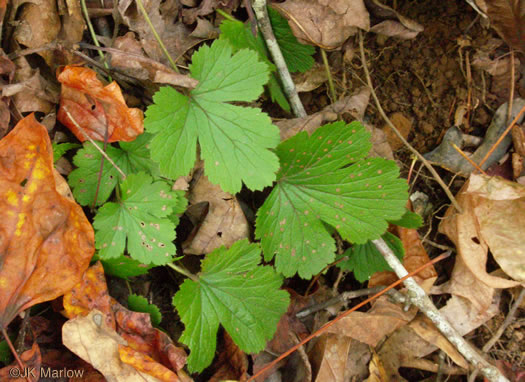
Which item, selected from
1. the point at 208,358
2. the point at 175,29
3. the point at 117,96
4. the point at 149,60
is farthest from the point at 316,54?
the point at 208,358

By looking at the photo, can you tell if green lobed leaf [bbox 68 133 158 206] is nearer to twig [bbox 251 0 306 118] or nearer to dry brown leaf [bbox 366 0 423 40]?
twig [bbox 251 0 306 118]

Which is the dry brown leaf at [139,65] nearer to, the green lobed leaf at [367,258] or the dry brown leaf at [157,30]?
the dry brown leaf at [157,30]

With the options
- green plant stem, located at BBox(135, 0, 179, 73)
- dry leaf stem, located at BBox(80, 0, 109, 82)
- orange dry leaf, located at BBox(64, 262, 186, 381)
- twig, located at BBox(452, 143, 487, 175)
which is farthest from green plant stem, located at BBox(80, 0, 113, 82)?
twig, located at BBox(452, 143, 487, 175)

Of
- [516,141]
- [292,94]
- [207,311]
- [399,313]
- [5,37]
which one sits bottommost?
[399,313]

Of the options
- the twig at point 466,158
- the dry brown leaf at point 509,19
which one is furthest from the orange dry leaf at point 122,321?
the dry brown leaf at point 509,19

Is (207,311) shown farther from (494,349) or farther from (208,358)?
(494,349)
